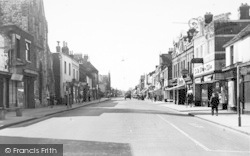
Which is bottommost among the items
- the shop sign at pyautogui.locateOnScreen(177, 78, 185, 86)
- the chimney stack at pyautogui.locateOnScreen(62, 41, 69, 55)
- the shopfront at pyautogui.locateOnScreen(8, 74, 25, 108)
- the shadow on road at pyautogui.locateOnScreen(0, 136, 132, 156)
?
the shadow on road at pyautogui.locateOnScreen(0, 136, 132, 156)

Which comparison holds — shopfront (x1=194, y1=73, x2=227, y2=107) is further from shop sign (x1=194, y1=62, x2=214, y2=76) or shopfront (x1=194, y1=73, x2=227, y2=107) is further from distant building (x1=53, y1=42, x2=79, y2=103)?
distant building (x1=53, y1=42, x2=79, y2=103)

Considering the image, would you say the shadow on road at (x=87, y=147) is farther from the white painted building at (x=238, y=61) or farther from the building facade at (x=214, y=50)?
the building facade at (x=214, y=50)

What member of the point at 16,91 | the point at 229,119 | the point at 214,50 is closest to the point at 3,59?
the point at 16,91

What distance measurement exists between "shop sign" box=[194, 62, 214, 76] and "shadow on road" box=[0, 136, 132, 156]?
2658 cm

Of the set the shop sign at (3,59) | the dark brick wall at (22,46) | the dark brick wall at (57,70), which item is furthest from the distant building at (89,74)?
the shop sign at (3,59)

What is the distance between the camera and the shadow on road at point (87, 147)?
9.33 meters

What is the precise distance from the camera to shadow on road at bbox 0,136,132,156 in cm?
933

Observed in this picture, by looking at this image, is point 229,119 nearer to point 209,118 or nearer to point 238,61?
point 209,118

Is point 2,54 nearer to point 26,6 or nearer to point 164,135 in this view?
point 26,6

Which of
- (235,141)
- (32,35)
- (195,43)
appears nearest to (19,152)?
(235,141)

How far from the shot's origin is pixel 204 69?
38.9 meters

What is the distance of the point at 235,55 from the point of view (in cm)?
2917

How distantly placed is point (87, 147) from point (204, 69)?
30338 millimetres

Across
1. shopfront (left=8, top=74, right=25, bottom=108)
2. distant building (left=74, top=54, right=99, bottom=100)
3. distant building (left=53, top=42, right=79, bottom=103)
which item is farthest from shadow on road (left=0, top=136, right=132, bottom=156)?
distant building (left=74, top=54, right=99, bottom=100)
